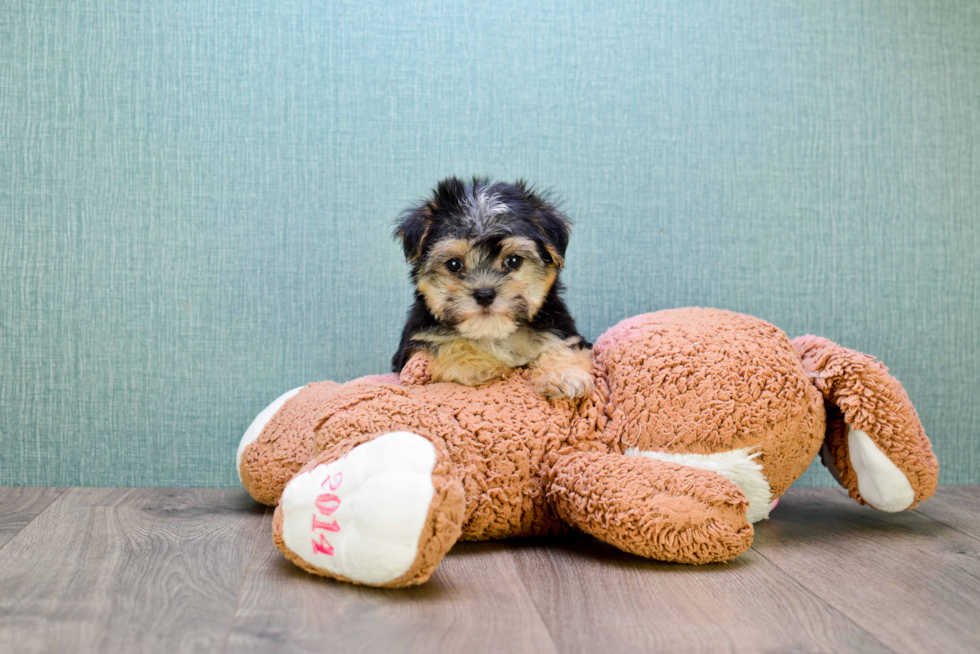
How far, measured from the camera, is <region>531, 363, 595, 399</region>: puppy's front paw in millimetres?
2027

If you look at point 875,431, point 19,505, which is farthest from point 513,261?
point 19,505

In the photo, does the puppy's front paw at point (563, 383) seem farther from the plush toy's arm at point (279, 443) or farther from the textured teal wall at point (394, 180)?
the textured teal wall at point (394, 180)

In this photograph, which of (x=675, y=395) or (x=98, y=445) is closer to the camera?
(x=675, y=395)

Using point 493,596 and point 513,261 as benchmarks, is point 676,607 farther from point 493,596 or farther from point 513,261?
point 513,261

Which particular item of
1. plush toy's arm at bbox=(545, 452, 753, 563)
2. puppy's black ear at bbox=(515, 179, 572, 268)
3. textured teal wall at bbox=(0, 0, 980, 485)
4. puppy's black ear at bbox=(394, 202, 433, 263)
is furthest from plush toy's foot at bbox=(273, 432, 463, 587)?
textured teal wall at bbox=(0, 0, 980, 485)

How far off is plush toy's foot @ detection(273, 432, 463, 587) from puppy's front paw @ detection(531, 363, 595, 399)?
0.46 meters

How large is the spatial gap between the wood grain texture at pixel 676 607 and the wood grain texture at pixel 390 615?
0.07m

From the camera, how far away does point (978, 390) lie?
2.88 metres

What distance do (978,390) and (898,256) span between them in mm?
590

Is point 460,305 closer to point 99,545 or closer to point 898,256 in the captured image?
point 99,545

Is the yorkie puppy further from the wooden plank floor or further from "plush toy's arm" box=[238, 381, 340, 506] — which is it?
the wooden plank floor

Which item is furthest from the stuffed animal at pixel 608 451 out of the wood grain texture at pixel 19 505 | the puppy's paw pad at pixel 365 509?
the wood grain texture at pixel 19 505

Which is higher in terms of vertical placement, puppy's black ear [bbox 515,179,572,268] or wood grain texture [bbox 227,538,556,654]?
puppy's black ear [bbox 515,179,572,268]

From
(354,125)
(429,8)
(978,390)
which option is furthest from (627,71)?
(978,390)
